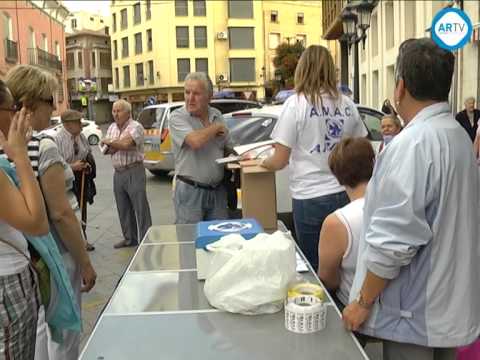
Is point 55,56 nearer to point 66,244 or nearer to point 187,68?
point 187,68

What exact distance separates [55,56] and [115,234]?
114 feet

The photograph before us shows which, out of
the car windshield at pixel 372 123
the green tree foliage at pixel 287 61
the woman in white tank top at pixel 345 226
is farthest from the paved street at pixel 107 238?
the green tree foliage at pixel 287 61

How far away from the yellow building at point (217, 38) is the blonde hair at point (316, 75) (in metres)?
52.1

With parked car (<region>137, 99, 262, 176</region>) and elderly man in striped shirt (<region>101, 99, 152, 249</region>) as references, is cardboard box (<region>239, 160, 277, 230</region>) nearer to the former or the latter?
elderly man in striped shirt (<region>101, 99, 152, 249</region>)

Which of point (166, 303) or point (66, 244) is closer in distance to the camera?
point (166, 303)

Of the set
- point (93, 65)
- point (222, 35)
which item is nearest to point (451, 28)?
point (222, 35)

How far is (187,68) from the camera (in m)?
57.7

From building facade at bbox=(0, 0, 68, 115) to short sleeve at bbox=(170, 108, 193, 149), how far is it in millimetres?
21394

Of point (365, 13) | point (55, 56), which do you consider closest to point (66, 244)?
point (365, 13)

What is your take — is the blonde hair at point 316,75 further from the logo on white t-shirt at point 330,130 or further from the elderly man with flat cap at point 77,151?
the elderly man with flat cap at point 77,151

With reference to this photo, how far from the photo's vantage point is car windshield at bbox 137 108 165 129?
482 inches

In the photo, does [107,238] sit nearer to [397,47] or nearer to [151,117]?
[151,117]

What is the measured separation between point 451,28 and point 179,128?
547 cm

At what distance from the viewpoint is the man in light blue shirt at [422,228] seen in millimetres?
1917
